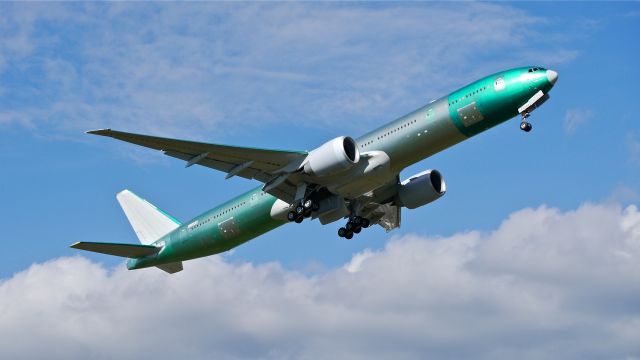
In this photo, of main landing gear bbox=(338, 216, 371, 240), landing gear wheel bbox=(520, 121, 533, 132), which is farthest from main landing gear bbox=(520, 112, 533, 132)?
main landing gear bbox=(338, 216, 371, 240)

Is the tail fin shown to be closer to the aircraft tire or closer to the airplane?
the airplane

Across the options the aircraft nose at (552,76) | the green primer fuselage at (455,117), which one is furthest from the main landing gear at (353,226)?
the aircraft nose at (552,76)

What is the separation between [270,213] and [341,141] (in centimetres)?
725

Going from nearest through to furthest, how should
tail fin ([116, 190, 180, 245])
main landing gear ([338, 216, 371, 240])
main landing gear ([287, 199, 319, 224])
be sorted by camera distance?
main landing gear ([287, 199, 319, 224]), main landing gear ([338, 216, 371, 240]), tail fin ([116, 190, 180, 245])

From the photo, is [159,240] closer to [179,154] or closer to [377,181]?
[179,154]

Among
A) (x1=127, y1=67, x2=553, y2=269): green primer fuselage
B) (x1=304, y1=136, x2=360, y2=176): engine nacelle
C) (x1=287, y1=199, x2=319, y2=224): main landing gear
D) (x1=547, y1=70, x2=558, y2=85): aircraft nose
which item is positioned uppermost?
(x1=547, y1=70, x2=558, y2=85): aircraft nose

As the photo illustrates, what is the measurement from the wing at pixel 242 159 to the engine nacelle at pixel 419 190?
25.7ft

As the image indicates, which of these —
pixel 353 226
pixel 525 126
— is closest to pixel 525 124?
pixel 525 126

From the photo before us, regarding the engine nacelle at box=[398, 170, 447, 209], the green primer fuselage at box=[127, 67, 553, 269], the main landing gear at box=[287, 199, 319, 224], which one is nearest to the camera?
the green primer fuselage at box=[127, 67, 553, 269]

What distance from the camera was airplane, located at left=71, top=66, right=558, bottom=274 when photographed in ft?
168

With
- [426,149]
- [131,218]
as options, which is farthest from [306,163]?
[131,218]

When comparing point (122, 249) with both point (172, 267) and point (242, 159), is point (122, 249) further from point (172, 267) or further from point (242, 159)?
point (242, 159)

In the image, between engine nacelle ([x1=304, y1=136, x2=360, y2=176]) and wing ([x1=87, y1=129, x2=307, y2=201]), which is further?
engine nacelle ([x1=304, y1=136, x2=360, y2=176])

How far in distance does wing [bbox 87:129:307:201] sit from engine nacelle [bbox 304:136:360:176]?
0.98m
